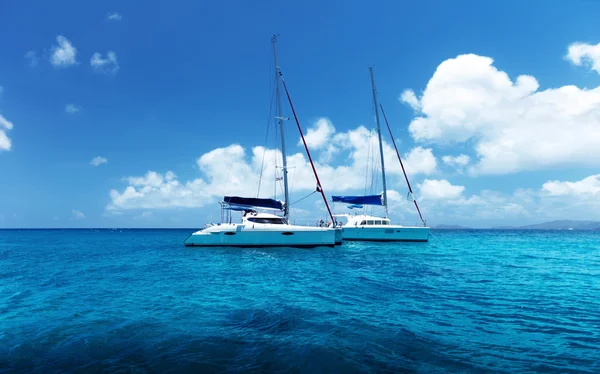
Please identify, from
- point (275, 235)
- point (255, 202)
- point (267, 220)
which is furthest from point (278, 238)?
point (255, 202)

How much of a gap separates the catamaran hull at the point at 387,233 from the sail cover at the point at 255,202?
13725mm

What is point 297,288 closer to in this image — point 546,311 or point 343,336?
point 343,336

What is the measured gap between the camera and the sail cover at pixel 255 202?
116 ft

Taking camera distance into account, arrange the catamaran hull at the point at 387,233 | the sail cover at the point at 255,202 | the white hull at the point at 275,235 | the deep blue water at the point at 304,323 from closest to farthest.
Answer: the deep blue water at the point at 304,323 < the white hull at the point at 275,235 < the sail cover at the point at 255,202 < the catamaran hull at the point at 387,233

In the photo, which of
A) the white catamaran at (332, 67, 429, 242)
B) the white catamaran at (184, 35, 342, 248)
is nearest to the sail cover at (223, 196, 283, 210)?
the white catamaran at (184, 35, 342, 248)

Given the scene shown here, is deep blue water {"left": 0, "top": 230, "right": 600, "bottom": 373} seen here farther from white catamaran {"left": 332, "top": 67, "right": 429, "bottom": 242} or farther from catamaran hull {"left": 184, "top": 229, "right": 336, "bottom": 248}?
white catamaran {"left": 332, "top": 67, "right": 429, "bottom": 242}

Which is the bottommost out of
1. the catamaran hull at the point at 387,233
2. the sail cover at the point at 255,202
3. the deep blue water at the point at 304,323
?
the deep blue water at the point at 304,323

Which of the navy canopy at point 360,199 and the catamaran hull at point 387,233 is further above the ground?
the navy canopy at point 360,199

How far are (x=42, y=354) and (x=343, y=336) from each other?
761cm

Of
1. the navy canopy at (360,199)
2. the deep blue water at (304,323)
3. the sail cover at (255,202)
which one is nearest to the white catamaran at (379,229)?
the navy canopy at (360,199)

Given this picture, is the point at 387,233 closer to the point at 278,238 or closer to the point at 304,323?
the point at 278,238

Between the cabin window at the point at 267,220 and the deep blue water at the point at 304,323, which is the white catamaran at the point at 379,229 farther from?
the deep blue water at the point at 304,323

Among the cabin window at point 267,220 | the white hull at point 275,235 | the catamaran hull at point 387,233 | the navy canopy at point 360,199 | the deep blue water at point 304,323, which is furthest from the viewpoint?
the navy canopy at point 360,199

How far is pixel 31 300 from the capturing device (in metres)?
14.0
